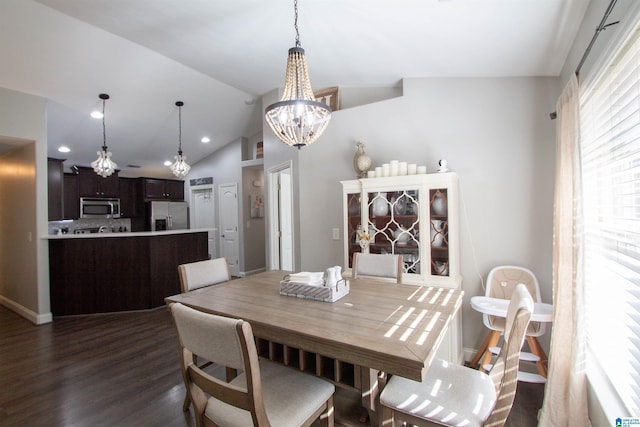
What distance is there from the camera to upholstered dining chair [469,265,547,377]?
7.17 ft

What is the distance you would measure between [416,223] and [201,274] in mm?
1803

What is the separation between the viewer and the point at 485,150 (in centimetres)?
263

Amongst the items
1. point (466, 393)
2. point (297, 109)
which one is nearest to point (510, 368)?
point (466, 393)

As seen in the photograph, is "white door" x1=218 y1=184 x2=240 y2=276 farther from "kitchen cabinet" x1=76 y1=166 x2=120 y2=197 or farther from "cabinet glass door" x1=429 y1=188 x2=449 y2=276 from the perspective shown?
"cabinet glass door" x1=429 y1=188 x2=449 y2=276

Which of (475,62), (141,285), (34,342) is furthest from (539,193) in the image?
(34,342)

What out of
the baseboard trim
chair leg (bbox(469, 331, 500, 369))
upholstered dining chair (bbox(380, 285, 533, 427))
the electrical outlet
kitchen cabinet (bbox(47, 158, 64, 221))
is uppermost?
kitchen cabinet (bbox(47, 158, 64, 221))

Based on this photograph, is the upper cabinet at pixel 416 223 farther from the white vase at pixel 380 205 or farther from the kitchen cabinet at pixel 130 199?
the kitchen cabinet at pixel 130 199

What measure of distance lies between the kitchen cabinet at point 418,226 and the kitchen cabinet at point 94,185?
6.00m

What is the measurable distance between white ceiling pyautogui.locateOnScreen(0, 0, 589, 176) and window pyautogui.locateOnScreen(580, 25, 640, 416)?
1.84 ft

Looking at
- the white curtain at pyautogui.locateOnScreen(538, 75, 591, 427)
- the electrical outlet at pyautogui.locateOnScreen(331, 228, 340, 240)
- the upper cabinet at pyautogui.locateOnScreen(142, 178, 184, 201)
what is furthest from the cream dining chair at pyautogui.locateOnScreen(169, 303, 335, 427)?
the upper cabinet at pyautogui.locateOnScreen(142, 178, 184, 201)

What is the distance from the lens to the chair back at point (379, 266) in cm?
230

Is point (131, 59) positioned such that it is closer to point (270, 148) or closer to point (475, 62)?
point (270, 148)

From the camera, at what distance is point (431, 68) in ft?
8.73

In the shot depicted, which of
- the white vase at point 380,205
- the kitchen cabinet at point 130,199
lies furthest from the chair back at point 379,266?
the kitchen cabinet at point 130,199
